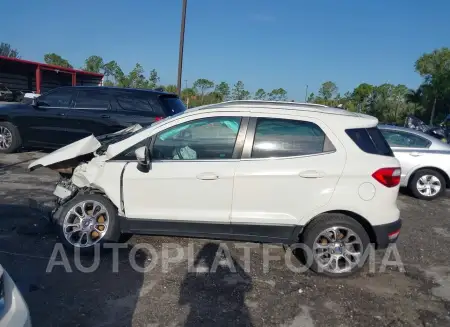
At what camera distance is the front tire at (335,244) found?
3723mm

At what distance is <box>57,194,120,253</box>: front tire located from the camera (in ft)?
13.1

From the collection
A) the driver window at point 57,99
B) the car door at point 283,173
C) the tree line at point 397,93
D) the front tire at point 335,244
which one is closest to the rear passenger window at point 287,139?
the car door at point 283,173

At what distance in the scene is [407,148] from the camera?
24.7 ft

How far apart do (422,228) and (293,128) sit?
3.30 meters

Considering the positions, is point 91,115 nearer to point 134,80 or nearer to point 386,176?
point 386,176

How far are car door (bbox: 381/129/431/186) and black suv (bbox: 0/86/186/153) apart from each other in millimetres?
4562

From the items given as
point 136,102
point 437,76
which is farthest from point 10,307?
point 437,76

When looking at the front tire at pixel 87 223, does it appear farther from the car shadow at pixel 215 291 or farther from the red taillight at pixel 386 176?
the red taillight at pixel 386 176

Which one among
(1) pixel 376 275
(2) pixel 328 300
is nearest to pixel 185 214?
(2) pixel 328 300

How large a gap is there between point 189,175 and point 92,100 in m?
5.41

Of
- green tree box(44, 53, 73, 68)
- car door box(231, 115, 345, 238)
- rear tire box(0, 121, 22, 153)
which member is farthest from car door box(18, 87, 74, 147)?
green tree box(44, 53, 73, 68)

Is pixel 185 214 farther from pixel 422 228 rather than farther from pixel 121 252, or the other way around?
pixel 422 228

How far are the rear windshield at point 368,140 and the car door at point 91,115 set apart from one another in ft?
18.4

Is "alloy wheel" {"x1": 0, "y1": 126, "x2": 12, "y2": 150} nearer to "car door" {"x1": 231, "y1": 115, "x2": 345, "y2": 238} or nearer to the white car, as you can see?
the white car
